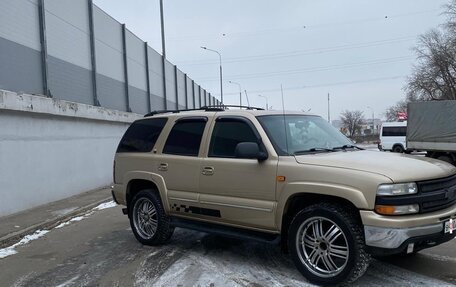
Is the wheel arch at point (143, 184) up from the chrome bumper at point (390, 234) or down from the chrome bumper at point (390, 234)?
A: up

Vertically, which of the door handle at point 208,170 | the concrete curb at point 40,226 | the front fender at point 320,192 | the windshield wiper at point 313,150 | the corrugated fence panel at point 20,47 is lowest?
the concrete curb at point 40,226

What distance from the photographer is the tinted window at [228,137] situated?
5.84m

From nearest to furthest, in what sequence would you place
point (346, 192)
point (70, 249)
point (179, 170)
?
point (346, 192) → point (179, 170) → point (70, 249)

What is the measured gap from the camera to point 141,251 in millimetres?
6773

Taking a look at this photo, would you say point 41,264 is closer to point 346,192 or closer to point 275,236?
point 275,236

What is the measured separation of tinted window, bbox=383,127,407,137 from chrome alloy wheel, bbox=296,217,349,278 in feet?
97.4

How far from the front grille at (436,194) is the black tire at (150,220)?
11.6 feet

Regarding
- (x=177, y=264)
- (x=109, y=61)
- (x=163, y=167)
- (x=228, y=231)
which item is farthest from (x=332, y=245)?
(x=109, y=61)

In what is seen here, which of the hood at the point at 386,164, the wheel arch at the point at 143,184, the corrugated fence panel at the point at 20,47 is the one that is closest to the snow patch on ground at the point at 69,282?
the wheel arch at the point at 143,184

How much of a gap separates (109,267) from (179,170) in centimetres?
153

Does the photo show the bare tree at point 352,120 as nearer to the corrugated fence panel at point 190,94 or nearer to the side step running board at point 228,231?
the corrugated fence panel at point 190,94

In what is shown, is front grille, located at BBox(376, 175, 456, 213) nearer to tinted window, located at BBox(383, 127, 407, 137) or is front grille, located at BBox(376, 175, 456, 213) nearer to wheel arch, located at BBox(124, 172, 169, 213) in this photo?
wheel arch, located at BBox(124, 172, 169, 213)

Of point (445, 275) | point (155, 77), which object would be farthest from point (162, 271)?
point (155, 77)

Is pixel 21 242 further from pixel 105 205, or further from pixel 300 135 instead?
pixel 300 135
